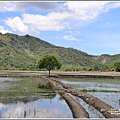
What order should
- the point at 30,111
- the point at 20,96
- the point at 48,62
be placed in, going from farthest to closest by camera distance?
the point at 48,62
the point at 20,96
the point at 30,111

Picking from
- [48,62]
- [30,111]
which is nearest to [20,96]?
[30,111]

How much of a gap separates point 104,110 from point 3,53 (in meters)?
153

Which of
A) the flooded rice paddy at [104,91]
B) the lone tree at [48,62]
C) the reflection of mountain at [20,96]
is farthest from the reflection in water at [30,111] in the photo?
the lone tree at [48,62]

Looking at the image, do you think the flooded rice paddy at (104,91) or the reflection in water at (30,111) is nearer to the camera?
the reflection in water at (30,111)

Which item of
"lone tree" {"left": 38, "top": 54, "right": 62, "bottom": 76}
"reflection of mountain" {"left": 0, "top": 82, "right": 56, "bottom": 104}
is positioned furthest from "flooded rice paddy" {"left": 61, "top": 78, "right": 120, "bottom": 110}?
"lone tree" {"left": 38, "top": 54, "right": 62, "bottom": 76}

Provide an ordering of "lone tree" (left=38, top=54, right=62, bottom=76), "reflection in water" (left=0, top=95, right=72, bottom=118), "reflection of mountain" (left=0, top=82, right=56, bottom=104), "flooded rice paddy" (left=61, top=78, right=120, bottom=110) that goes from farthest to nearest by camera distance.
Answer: "lone tree" (left=38, top=54, right=62, bottom=76), "flooded rice paddy" (left=61, top=78, right=120, bottom=110), "reflection of mountain" (left=0, top=82, right=56, bottom=104), "reflection in water" (left=0, top=95, right=72, bottom=118)

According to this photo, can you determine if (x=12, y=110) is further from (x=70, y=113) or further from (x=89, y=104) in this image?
(x=89, y=104)

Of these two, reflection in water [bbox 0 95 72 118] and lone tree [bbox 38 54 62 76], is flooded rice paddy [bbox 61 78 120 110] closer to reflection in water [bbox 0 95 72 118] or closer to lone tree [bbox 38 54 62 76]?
reflection in water [bbox 0 95 72 118]

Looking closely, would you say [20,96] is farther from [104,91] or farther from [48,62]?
[48,62]

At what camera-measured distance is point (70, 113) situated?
1789 centimetres

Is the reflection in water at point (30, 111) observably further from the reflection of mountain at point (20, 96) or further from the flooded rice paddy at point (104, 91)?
the flooded rice paddy at point (104, 91)

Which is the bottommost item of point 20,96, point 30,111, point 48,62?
point 30,111

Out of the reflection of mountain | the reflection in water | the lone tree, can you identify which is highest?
the lone tree

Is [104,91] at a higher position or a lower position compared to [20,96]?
lower
